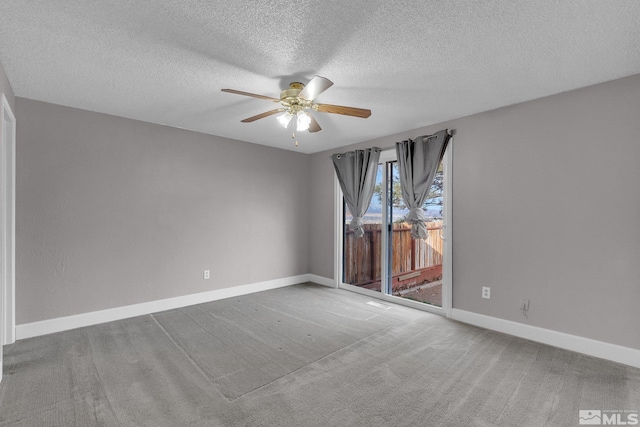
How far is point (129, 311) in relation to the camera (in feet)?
11.3

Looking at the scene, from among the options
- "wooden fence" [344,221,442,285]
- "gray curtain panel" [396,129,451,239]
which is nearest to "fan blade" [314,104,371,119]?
"gray curtain panel" [396,129,451,239]

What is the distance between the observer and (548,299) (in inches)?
109

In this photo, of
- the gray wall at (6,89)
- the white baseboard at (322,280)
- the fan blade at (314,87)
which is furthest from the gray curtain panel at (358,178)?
the gray wall at (6,89)

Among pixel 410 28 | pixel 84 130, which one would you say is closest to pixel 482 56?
pixel 410 28

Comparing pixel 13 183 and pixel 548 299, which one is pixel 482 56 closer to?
pixel 548 299

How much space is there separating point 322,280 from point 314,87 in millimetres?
3640

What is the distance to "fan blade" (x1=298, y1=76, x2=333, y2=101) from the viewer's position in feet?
6.70

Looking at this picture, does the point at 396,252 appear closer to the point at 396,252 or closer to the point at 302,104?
the point at 396,252

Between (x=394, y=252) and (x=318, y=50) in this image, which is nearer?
(x=318, y=50)

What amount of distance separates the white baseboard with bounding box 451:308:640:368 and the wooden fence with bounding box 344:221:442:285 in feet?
2.87

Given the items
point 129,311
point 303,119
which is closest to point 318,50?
point 303,119

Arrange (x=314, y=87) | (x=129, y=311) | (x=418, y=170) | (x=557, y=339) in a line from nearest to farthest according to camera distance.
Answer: (x=314, y=87) < (x=557, y=339) < (x=129, y=311) < (x=418, y=170)

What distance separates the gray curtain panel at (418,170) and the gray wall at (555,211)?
0.22m

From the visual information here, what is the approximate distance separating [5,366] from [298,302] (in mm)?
2814
